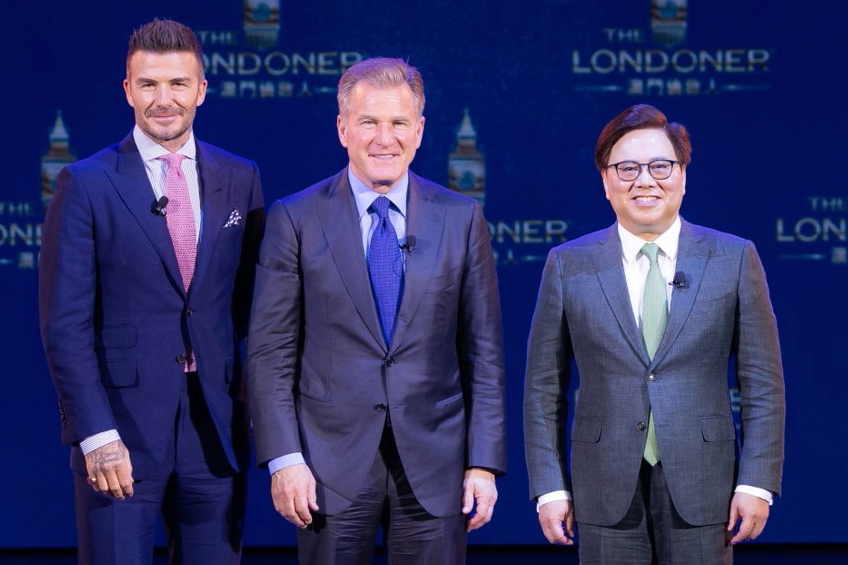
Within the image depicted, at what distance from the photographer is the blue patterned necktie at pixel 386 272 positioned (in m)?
2.62

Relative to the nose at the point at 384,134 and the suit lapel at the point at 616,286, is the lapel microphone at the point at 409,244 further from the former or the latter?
the suit lapel at the point at 616,286

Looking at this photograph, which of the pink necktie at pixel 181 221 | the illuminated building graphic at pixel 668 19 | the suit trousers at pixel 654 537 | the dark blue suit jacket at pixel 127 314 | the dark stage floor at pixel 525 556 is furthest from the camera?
the dark stage floor at pixel 525 556

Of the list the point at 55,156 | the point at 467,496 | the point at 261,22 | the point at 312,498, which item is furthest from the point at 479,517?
the point at 55,156

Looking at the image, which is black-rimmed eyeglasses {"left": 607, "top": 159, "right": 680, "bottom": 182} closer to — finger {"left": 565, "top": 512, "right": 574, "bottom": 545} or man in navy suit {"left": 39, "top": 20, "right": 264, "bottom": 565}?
finger {"left": 565, "top": 512, "right": 574, "bottom": 545}

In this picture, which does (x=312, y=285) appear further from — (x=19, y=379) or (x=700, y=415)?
(x=19, y=379)

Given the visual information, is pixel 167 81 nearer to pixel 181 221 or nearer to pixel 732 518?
pixel 181 221

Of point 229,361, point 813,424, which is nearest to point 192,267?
point 229,361

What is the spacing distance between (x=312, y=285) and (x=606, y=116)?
2631mm

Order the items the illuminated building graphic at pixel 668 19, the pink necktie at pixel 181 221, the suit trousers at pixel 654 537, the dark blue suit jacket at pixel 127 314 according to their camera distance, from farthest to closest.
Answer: the illuminated building graphic at pixel 668 19, the pink necktie at pixel 181 221, the dark blue suit jacket at pixel 127 314, the suit trousers at pixel 654 537

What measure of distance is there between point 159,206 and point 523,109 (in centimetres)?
252

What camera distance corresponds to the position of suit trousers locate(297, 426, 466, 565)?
2.57 meters

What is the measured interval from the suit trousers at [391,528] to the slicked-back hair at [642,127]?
33.4 inches

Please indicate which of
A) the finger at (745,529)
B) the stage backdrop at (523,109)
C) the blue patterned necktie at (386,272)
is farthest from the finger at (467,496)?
Result: the stage backdrop at (523,109)

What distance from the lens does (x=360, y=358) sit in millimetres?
2576
